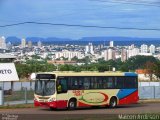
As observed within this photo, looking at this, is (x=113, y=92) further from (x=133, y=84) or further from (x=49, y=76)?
(x=49, y=76)

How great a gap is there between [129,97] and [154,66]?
290 ft

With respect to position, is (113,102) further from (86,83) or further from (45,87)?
(45,87)

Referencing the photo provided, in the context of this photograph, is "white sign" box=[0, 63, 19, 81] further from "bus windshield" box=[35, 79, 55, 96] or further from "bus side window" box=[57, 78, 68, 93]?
"bus side window" box=[57, 78, 68, 93]

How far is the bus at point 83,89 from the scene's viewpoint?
33.7m

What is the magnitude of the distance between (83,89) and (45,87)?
3.03 metres

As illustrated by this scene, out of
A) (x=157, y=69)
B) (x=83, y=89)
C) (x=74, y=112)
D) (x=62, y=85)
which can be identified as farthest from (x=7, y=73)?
(x=157, y=69)

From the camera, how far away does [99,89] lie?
3656cm

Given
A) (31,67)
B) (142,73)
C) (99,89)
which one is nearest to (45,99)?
(99,89)

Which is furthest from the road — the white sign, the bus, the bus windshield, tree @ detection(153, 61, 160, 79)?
tree @ detection(153, 61, 160, 79)

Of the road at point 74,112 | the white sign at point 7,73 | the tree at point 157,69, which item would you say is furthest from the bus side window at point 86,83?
the tree at point 157,69

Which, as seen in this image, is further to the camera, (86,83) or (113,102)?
(113,102)

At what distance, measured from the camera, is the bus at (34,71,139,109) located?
33688mm

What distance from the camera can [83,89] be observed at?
3544 centimetres

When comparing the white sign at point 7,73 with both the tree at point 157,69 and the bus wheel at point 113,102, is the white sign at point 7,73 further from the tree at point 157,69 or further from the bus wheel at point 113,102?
the tree at point 157,69
